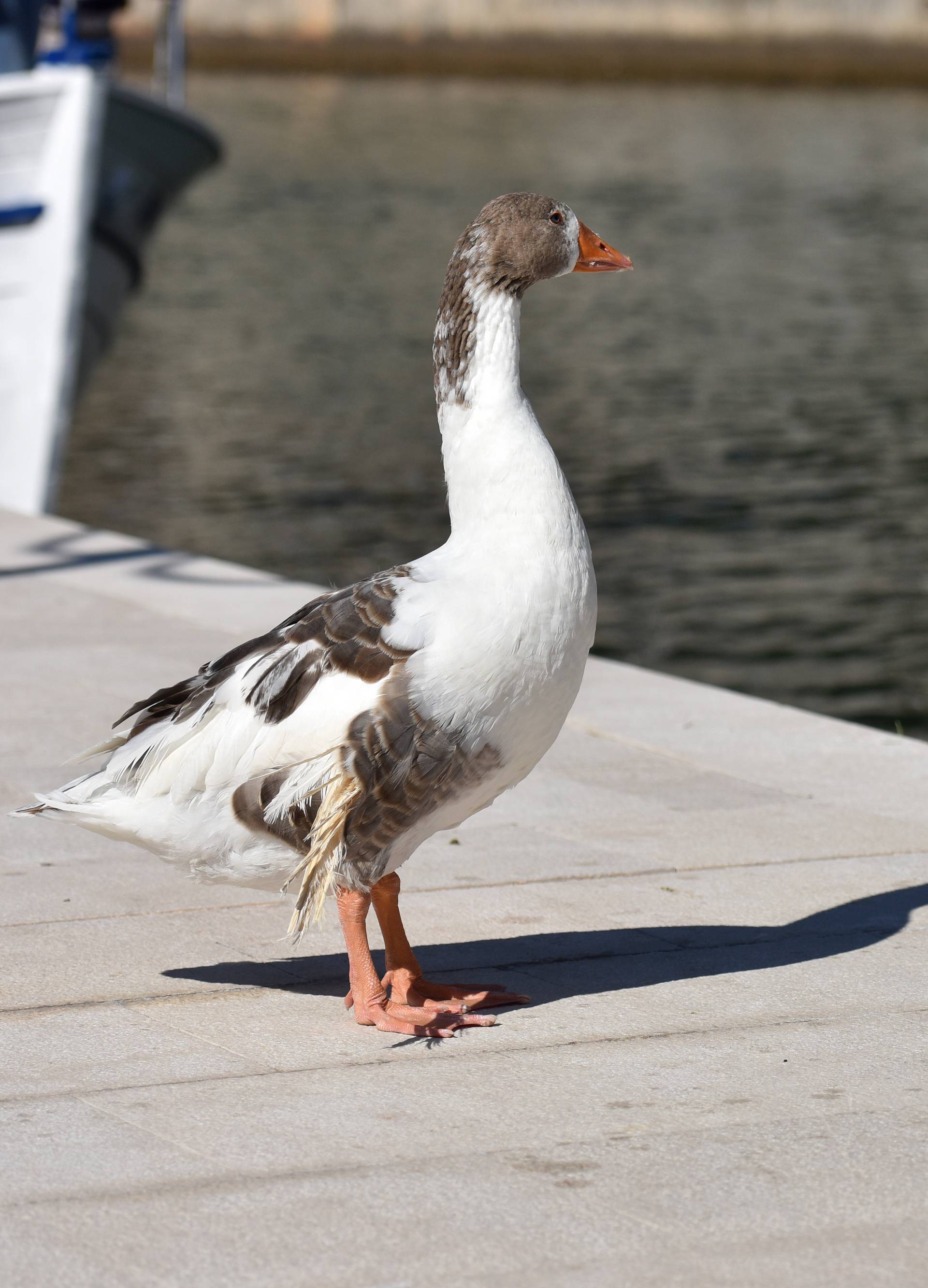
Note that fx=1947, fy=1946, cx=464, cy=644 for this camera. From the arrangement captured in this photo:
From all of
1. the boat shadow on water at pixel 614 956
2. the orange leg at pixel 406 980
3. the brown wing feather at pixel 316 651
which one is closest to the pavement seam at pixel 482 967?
the boat shadow on water at pixel 614 956

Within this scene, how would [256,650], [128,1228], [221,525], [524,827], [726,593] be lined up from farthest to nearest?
[221,525]
[726,593]
[524,827]
[256,650]
[128,1228]

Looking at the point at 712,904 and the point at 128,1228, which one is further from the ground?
the point at 712,904

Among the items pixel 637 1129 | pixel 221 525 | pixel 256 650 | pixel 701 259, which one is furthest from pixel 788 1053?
pixel 701 259

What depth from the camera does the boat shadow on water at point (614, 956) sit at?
5.17 meters

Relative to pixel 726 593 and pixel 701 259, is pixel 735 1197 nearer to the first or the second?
pixel 726 593

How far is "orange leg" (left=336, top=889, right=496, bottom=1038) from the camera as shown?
474 centimetres

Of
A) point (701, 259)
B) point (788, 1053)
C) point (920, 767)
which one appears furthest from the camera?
point (701, 259)

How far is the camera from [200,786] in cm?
484

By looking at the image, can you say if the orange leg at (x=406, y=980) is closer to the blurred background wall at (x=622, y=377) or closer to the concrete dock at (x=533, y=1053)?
the concrete dock at (x=533, y=1053)

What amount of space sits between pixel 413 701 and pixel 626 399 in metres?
18.2

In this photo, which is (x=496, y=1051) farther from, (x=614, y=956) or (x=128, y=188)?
(x=128, y=188)

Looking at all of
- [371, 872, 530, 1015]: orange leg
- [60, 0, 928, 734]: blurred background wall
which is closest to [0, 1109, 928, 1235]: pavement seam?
[371, 872, 530, 1015]: orange leg

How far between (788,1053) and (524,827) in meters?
2.11

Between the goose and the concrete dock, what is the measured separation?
37cm
